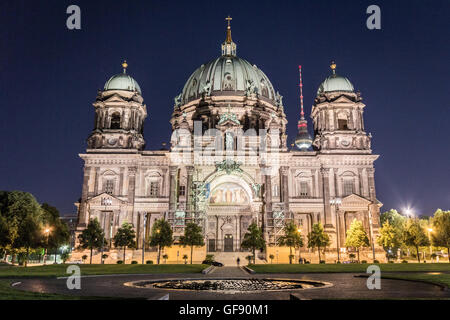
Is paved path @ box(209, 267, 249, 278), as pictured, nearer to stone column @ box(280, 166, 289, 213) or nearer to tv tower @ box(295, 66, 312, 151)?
stone column @ box(280, 166, 289, 213)

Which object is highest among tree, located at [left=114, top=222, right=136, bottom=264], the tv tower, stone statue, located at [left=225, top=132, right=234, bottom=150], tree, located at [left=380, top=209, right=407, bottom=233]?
the tv tower

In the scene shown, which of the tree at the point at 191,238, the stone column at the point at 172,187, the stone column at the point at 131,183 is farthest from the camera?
the stone column at the point at 131,183

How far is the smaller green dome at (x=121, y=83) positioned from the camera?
7125cm

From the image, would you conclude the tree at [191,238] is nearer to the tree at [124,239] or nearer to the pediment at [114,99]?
the tree at [124,239]

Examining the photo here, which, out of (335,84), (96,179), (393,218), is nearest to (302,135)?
(393,218)

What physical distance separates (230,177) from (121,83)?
89.3 ft

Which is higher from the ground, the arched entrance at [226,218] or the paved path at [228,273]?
the arched entrance at [226,218]

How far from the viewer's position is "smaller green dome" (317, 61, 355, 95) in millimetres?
71075

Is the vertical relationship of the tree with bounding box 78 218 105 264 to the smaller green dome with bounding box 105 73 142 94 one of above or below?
below

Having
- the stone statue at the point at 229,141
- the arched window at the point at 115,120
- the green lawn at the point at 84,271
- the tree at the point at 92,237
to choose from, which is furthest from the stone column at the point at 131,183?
the green lawn at the point at 84,271

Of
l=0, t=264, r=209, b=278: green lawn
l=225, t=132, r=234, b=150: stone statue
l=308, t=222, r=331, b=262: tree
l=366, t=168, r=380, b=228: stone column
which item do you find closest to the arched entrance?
l=225, t=132, r=234, b=150: stone statue

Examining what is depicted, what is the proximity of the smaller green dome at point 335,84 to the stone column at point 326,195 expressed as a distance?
54.1 ft

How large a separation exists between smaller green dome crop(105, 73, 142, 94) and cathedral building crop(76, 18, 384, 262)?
202 mm
